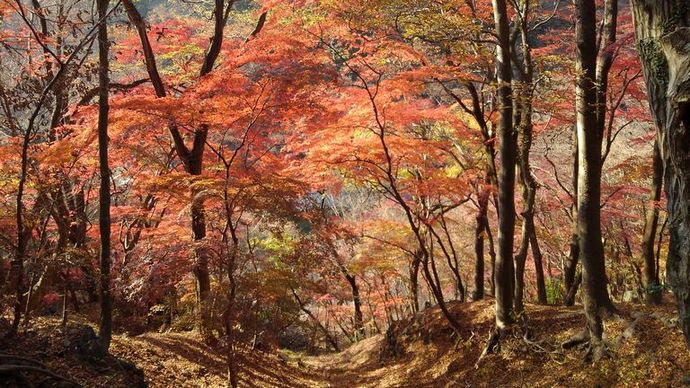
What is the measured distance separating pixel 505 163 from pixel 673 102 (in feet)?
14.7

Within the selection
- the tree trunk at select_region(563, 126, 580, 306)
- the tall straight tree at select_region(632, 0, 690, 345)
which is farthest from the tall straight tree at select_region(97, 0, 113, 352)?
the tree trunk at select_region(563, 126, 580, 306)

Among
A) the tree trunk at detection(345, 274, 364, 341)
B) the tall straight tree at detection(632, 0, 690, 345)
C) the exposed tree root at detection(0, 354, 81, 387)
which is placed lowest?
the tree trunk at detection(345, 274, 364, 341)

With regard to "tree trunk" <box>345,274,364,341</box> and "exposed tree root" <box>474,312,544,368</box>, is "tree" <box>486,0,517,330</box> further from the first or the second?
"tree trunk" <box>345,274,364,341</box>

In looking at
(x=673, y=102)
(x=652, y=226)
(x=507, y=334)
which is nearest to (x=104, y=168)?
Answer: (x=507, y=334)

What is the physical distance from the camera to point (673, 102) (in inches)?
113

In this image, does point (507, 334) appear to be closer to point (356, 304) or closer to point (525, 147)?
point (525, 147)

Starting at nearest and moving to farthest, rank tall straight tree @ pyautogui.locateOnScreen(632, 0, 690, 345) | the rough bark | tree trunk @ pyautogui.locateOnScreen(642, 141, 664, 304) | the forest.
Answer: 1. tall straight tree @ pyautogui.locateOnScreen(632, 0, 690, 345)
2. the forest
3. the rough bark
4. tree trunk @ pyautogui.locateOnScreen(642, 141, 664, 304)

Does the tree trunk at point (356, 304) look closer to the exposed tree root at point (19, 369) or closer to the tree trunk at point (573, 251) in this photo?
the tree trunk at point (573, 251)

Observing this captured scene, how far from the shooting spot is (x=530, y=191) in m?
8.09

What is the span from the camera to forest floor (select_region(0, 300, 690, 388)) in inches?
224

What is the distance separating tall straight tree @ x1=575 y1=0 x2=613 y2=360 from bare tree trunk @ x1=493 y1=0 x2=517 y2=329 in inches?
45.5

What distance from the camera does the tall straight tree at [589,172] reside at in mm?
5730

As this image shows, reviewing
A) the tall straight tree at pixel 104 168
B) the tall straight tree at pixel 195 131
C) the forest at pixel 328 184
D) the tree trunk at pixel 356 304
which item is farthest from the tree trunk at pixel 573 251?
the tree trunk at pixel 356 304

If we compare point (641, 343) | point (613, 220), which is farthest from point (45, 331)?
point (613, 220)
